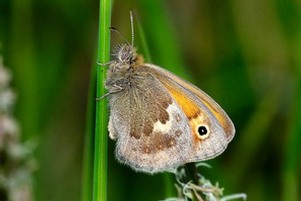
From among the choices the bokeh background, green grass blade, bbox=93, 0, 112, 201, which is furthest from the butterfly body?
the bokeh background

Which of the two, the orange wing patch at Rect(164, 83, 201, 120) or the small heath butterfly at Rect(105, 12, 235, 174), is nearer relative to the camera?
the small heath butterfly at Rect(105, 12, 235, 174)

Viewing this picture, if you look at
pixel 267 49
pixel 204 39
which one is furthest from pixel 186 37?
pixel 267 49

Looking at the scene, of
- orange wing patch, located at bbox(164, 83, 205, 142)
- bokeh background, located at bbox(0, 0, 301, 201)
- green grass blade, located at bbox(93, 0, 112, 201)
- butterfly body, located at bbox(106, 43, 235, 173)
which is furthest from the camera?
bokeh background, located at bbox(0, 0, 301, 201)

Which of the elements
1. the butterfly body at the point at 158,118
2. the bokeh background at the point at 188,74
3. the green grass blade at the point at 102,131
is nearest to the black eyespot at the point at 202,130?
the butterfly body at the point at 158,118

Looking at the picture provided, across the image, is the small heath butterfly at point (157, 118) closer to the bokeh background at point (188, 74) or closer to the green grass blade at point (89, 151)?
the green grass blade at point (89, 151)

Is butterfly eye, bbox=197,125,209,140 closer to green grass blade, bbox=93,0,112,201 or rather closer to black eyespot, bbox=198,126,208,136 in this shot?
black eyespot, bbox=198,126,208,136

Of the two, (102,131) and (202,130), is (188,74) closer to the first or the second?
(202,130)

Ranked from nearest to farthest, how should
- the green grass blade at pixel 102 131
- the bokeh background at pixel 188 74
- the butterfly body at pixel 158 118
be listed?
the green grass blade at pixel 102 131 < the butterfly body at pixel 158 118 < the bokeh background at pixel 188 74

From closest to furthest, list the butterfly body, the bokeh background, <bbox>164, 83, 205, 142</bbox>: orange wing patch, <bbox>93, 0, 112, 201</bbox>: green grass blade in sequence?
<bbox>93, 0, 112, 201</bbox>: green grass blade, the butterfly body, <bbox>164, 83, 205, 142</bbox>: orange wing patch, the bokeh background
